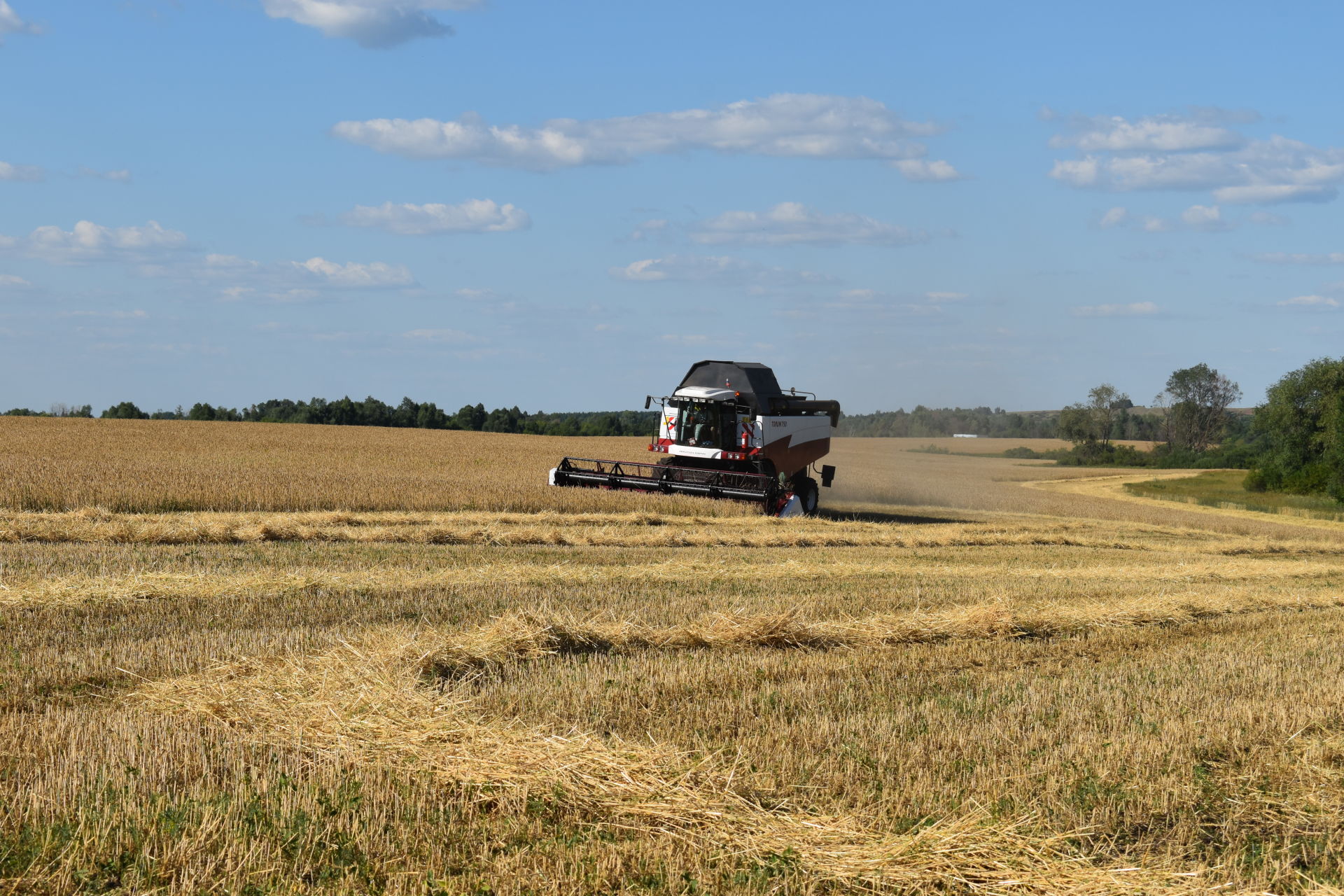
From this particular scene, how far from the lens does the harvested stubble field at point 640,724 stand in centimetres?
416

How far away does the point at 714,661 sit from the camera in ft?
25.3

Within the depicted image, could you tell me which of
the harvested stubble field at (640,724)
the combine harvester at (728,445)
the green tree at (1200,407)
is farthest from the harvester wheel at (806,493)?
the green tree at (1200,407)

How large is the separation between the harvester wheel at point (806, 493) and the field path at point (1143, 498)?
21.4 m

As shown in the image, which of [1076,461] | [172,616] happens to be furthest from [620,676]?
[1076,461]

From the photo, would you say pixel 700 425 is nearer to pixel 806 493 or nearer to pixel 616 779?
pixel 806 493

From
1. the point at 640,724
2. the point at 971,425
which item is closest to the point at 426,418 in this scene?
the point at 971,425

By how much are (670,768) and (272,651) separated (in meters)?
3.68

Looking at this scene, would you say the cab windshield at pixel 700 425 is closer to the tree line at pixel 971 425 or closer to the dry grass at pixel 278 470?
the dry grass at pixel 278 470

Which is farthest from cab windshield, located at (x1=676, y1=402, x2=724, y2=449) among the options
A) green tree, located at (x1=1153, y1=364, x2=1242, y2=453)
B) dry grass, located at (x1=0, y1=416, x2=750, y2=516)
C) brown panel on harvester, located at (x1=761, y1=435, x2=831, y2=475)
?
green tree, located at (x1=1153, y1=364, x2=1242, y2=453)

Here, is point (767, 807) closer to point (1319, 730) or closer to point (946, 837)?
point (946, 837)

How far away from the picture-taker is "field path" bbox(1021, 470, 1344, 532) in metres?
41.1

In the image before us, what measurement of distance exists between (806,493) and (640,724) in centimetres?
1875

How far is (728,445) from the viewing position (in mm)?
22484

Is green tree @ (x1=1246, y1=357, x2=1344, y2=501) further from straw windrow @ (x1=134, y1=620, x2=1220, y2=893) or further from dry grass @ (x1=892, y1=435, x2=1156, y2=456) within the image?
straw windrow @ (x1=134, y1=620, x2=1220, y2=893)
